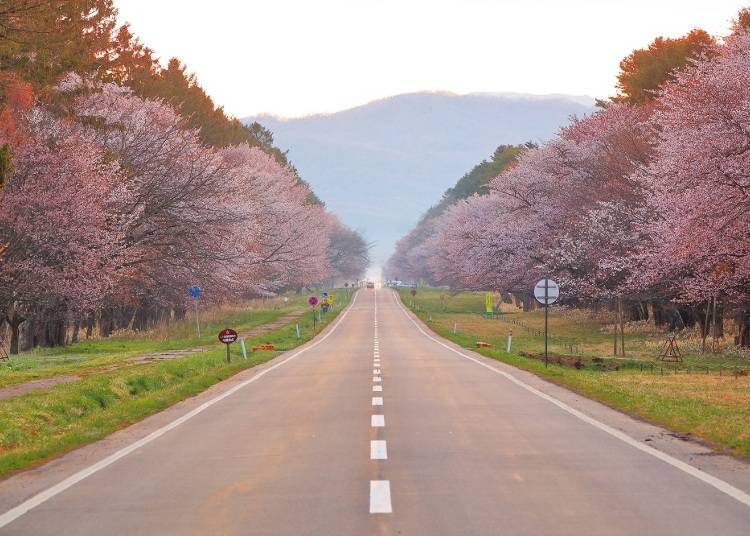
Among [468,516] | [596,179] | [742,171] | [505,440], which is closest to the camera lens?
[468,516]

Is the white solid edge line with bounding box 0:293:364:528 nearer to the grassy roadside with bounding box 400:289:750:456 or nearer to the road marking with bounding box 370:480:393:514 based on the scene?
the road marking with bounding box 370:480:393:514

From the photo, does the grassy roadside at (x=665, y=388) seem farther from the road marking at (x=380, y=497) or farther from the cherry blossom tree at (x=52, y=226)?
the cherry blossom tree at (x=52, y=226)

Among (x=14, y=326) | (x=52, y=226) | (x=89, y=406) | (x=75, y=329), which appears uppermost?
(x=52, y=226)

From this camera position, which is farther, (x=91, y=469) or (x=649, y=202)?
(x=649, y=202)

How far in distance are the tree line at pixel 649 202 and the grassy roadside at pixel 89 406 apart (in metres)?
14.3

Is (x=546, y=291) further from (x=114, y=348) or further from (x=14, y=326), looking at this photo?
(x=14, y=326)

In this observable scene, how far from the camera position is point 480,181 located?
5394 inches

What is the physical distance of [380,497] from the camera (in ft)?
29.2

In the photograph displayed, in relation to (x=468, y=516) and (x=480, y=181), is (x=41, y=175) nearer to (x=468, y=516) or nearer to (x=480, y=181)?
(x=468, y=516)

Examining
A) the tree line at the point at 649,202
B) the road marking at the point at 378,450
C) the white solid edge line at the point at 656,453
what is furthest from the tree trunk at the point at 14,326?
the road marking at the point at 378,450

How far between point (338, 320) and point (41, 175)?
42.2 metres

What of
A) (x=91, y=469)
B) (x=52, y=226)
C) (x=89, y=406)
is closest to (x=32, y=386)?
(x=89, y=406)

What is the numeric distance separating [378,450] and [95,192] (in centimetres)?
3007

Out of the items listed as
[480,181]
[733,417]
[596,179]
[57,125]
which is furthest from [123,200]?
[480,181]
